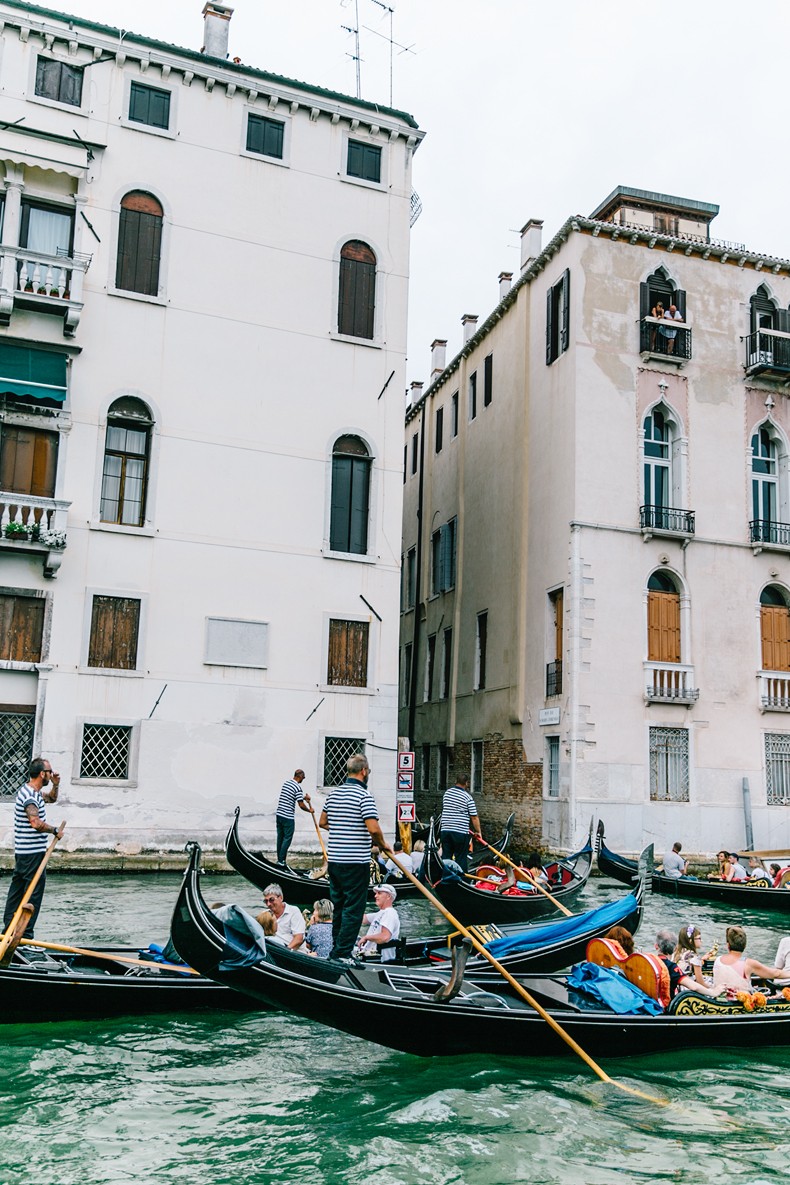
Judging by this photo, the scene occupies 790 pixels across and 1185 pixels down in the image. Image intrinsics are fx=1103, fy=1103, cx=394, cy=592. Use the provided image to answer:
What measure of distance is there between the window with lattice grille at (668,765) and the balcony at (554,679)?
143 centimetres

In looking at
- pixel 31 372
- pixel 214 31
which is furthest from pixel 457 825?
pixel 214 31

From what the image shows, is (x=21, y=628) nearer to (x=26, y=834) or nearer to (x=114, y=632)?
(x=114, y=632)

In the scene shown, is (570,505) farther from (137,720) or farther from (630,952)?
(630,952)

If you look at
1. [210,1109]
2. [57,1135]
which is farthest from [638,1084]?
[57,1135]

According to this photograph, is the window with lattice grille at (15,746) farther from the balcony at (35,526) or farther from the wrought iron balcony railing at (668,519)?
the wrought iron balcony railing at (668,519)

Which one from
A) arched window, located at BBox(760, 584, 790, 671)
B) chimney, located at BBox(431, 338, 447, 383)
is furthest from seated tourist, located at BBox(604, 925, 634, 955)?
chimney, located at BBox(431, 338, 447, 383)

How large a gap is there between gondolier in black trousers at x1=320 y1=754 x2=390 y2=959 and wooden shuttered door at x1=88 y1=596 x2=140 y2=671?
300 inches

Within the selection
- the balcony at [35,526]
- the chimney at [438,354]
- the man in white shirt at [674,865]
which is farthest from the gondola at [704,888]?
the chimney at [438,354]

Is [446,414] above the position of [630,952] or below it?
above

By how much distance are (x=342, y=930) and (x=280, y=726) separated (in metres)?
7.73

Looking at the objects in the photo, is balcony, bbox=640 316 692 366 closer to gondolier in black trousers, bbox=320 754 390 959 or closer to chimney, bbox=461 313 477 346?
chimney, bbox=461 313 477 346

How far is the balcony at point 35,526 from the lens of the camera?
41.0 ft

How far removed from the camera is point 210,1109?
483cm

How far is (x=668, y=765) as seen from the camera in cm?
1548
